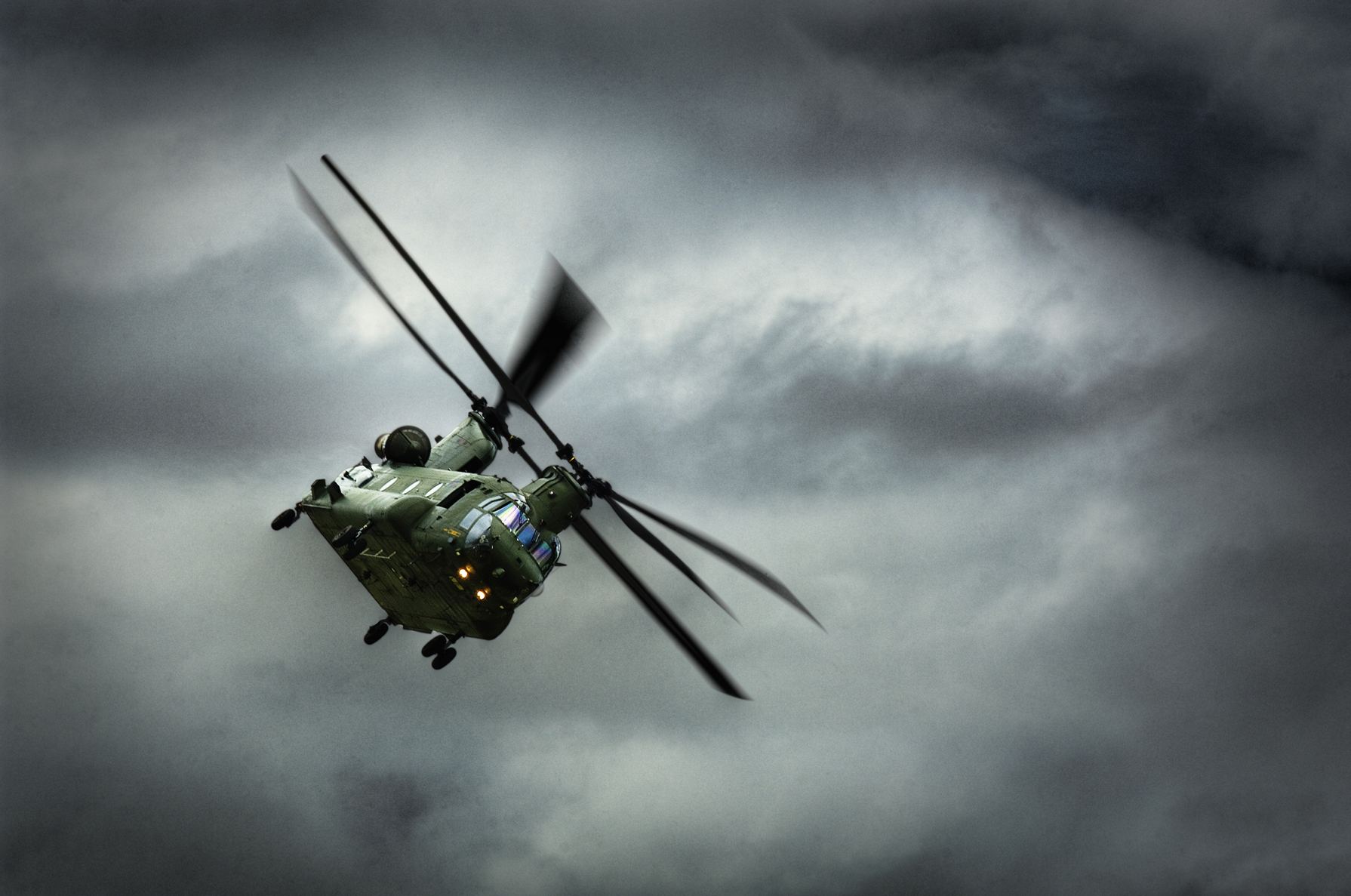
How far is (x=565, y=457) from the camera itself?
1453 inches

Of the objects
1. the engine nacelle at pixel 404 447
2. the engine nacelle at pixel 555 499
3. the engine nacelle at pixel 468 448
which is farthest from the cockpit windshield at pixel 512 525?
the engine nacelle at pixel 468 448

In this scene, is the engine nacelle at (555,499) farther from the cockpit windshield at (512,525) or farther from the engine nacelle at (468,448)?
the engine nacelle at (468,448)

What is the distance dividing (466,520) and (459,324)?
20.0 ft

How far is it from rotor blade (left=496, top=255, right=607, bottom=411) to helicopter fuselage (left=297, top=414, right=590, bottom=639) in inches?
146

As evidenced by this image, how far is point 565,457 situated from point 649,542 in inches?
171

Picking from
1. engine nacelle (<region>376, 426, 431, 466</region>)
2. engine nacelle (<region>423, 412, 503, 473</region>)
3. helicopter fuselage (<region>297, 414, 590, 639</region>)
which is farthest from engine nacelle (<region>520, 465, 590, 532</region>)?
engine nacelle (<region>376, 426, 431, 466</region>)

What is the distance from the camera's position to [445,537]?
1268 inches

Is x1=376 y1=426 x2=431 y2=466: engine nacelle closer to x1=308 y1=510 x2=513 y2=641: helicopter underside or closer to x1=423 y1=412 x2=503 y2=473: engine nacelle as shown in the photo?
x1=423 y1=412 x2=503 y2=473: engine nacelle

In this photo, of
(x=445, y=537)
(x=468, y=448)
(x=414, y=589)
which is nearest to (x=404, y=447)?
(x=468, y=448)

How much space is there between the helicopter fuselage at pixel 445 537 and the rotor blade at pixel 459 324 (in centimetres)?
252

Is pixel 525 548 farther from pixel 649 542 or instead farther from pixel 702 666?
pixel 702 666

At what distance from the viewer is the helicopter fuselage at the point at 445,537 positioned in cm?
3259

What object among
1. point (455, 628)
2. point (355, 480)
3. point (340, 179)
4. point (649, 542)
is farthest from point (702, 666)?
point (340, 179)

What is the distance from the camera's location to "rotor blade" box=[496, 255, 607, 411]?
1336 inches
